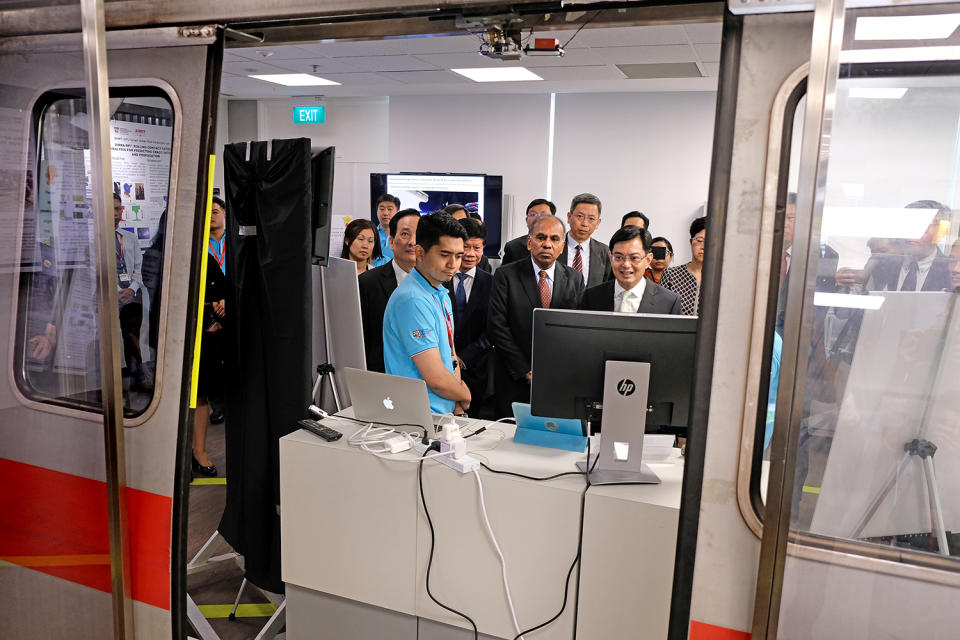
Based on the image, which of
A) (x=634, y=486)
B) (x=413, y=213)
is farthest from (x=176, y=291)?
(x=413, y=213)

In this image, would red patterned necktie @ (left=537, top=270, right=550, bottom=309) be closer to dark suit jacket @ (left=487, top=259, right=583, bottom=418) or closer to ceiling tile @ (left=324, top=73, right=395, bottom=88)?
dark suit jacket @ (left=487, top=259, right=583, bottom=418)

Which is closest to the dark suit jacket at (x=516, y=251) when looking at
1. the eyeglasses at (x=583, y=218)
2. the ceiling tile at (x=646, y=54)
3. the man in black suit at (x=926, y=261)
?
the eyeglasses at (x=583, y=218)

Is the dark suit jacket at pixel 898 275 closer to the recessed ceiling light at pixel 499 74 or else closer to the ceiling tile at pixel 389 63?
the ceiling tile at pixel 389 63

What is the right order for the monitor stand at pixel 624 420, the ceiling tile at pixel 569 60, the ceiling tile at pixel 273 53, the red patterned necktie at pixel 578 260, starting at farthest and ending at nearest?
1. the ceiling tile at pixel 273 53
2. the ceiling tile at pixel 569 60
3. the red patterned necktie at pixel 578 260
4. the monitor stand at pixel 624 420

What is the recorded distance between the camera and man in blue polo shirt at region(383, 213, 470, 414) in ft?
9.68

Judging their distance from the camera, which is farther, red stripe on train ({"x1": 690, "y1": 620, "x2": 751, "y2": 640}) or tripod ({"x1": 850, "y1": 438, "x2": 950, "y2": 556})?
red stripe on train ({"x1": 690, "y1": 620, "x2": 751, "y2": 640})

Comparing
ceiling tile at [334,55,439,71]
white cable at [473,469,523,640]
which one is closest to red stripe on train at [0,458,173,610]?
white cable at [473,469,523,640]

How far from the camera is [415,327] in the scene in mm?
2943

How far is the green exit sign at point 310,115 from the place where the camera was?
9.72 meters

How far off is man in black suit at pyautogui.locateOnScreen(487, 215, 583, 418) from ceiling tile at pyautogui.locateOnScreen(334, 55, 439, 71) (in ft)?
11.1

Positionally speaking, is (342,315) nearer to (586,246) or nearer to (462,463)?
(462,463)

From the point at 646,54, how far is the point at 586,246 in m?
2.04

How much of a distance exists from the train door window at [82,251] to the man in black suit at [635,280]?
2.41 metres

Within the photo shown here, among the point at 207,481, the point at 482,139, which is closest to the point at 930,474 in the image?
the point at 207,481
